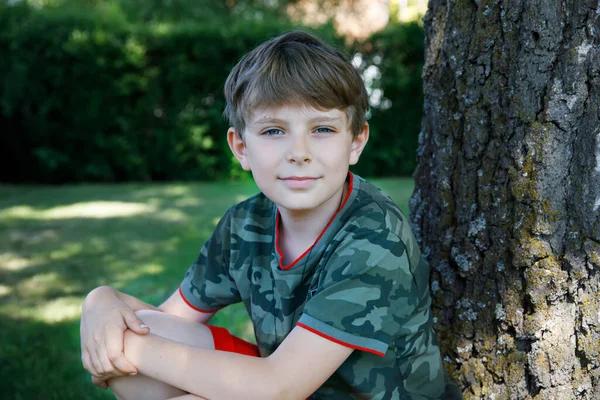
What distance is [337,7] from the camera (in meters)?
23.5

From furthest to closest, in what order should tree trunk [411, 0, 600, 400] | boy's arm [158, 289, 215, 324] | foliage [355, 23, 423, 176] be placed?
1. foliage [355, 23, 423, 176]
2. boy's arm [158, 289, 215, 324]
3. tree trunk [411, 0, 600, 400]

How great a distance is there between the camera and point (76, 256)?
520 cm

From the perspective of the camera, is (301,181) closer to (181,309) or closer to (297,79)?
(297,79)

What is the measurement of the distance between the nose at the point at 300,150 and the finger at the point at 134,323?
64 centimetres

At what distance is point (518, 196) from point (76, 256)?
165 inches

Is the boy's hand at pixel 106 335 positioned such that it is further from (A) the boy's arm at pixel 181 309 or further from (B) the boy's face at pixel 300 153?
(B) the boy's face at pixel 300 153

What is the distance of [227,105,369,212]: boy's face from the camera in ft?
5.87

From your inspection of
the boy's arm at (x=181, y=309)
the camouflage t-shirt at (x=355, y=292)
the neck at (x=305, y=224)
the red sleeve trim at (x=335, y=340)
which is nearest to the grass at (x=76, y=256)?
the boy's arm at (x=181, y=309)

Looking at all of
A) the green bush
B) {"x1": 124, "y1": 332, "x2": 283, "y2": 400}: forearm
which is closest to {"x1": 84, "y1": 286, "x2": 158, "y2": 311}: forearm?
{"x1": 124, "y1": 332, "x2": 283, "y2": 400}: forearm

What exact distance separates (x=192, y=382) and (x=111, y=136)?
338 inches

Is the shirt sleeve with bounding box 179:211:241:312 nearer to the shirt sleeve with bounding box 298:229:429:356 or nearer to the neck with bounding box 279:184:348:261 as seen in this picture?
the neck with bounding box 279:184:348:261

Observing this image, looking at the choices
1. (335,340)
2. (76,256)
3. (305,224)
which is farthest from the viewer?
(76,256)

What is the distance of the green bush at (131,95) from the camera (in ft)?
30.7

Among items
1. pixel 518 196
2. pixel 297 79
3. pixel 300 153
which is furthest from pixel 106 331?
pixel 518 196
